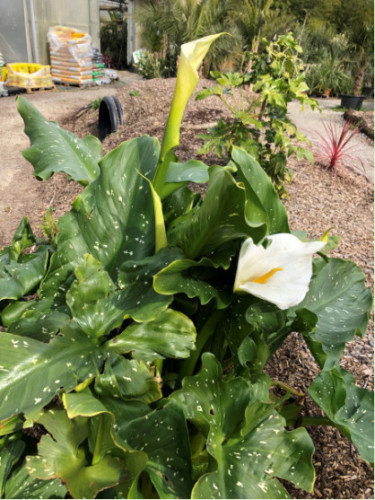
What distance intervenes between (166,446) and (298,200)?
238 centimetres

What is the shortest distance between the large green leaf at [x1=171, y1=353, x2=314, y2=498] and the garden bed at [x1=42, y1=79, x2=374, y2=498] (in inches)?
16.8

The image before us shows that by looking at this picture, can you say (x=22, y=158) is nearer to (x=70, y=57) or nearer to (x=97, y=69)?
(x=70, y=57)

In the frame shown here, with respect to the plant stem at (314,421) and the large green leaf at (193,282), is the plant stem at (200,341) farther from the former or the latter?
the plant stem at (314,421)

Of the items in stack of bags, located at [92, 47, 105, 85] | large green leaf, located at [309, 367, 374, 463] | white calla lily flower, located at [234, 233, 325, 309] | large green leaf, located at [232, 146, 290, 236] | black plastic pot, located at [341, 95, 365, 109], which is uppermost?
large green leaf, located at [232, 146, 290, 236]

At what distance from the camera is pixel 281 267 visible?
0.85 meters

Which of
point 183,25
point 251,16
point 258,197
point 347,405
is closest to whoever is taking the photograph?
point 258,197

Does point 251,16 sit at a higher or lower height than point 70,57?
higher

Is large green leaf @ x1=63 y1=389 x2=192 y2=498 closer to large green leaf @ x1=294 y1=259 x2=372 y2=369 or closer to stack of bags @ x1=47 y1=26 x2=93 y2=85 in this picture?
large green leaf @ x1=294 y1=259 x2=372 y2=369

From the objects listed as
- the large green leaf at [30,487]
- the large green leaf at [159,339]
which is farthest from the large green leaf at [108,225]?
the large green leaf at [30,487]

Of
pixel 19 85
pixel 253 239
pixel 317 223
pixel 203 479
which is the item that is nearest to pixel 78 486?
pixel 203 479

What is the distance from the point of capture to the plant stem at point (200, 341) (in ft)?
3.69

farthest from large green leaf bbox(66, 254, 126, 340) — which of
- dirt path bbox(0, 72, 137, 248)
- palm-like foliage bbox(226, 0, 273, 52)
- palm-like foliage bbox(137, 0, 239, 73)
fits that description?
palm-like foliage bbox(226, 0, 273, 52)

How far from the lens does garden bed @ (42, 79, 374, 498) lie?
4.20 ft

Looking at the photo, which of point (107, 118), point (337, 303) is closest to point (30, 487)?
point (337, 303)
